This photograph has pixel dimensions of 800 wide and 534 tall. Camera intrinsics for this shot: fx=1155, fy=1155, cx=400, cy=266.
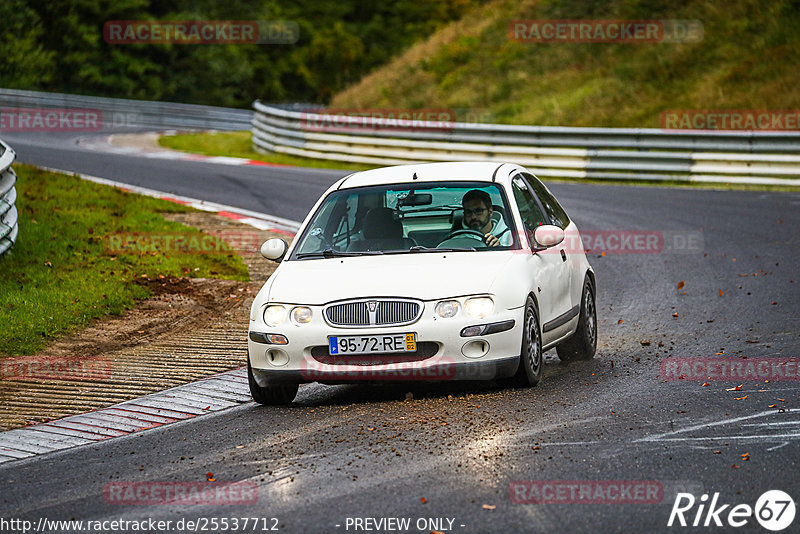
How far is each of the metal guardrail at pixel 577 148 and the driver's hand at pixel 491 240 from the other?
14.3 metres

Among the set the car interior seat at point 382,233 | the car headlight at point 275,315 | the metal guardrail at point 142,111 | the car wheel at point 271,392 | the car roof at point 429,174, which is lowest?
the metal guardrail at point 142,111

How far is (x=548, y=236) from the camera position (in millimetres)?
8492

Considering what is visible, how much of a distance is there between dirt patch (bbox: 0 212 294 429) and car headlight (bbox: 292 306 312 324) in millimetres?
1575

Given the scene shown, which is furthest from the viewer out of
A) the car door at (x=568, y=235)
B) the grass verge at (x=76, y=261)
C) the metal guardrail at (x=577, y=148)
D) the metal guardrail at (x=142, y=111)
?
the metal guardrail at (x=142, y=111)

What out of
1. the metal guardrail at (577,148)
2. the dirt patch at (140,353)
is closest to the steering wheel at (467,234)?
the dirt patch at (140,353)

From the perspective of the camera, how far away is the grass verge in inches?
429

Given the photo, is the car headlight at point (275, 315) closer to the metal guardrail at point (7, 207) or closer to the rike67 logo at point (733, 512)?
the rike67 logo at point (733, 512)

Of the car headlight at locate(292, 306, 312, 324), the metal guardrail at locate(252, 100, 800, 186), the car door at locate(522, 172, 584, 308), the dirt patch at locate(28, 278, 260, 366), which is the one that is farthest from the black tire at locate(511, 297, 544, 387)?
the metal guardrail at locate(252, 100, 800, 186)

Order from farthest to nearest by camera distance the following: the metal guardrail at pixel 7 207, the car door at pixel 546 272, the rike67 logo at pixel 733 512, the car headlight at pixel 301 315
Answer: the metal guardrail at pixel 7 207 < the car door at pixel 546 272 < the car headlight at pixel 301 315 < the rike67 logo at pixel 733 512

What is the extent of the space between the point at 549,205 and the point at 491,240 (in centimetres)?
139

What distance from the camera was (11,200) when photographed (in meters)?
13.5

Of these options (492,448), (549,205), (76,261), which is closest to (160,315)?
(76,261)

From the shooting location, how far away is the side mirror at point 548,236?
8.48 metres

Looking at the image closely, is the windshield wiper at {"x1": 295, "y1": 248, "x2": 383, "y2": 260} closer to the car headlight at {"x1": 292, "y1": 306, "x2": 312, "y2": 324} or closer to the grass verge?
the car headlight at {"x1": 292, "y1": 306, "x2": 312, "y2": 324}
